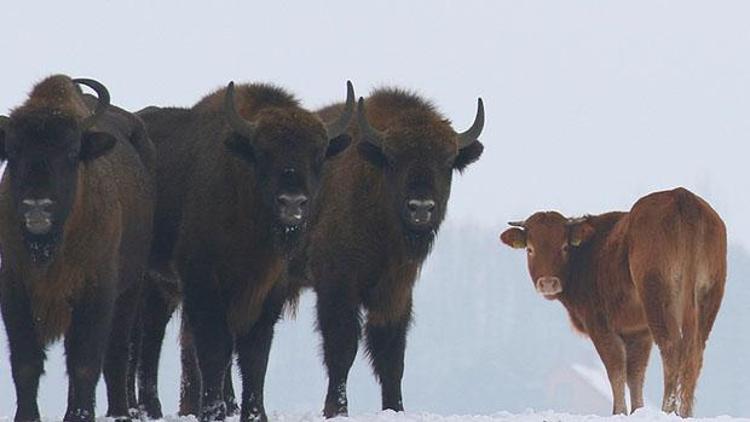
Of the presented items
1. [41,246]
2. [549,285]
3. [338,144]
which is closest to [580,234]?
[549,285]

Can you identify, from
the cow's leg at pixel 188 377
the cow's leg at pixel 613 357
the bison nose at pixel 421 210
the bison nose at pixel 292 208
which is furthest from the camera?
the cow's leg at pixel 613 357

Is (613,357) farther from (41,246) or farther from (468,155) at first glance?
(41,246)

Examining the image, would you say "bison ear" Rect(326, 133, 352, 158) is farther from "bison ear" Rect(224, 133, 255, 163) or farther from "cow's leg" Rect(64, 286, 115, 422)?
"cow's leg" Rect(64, 286, 115, 422)

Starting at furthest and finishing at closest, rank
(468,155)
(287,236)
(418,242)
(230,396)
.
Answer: (230,396)
(468,155)
(418,242)
(287,236)

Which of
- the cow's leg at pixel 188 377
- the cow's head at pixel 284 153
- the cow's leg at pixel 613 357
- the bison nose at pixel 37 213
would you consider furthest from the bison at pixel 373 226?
the cow's leg at pixel 613 357

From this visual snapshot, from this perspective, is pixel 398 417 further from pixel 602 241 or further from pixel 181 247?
pixel 602 241

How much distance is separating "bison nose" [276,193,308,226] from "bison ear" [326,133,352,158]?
961 millimetres

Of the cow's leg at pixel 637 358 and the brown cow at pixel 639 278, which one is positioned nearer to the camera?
the brown cow at pixel 639 278

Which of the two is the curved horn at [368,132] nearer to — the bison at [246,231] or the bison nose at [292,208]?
the bison at [246,231]

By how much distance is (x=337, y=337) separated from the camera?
15.3m

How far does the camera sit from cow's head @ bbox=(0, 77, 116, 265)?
12609mm

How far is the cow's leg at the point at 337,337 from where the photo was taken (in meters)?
15.2

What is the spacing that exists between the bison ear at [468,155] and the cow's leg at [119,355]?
3030 mm

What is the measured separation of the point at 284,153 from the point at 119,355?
8.09ft
